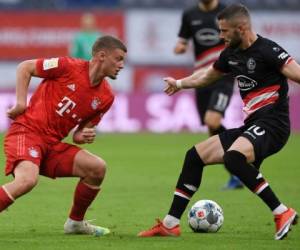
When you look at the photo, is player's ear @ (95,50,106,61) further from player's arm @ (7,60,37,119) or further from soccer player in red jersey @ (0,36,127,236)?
player's arm @ (7,60,37,119)

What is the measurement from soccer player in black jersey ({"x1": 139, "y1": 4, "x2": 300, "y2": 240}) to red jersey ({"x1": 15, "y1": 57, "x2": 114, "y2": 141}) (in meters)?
1.02

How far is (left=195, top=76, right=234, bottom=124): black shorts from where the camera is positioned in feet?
42.9

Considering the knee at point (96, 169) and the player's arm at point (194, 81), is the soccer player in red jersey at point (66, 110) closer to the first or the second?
the knee at point (96, 169)

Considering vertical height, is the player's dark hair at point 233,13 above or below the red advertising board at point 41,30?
above

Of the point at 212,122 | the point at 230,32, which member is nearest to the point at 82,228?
the point at 230,32

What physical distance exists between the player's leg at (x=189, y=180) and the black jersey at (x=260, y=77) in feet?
1.56

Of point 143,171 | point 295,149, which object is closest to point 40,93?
point 143,171

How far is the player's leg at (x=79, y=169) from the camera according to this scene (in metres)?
8.45

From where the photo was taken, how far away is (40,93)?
8594mm

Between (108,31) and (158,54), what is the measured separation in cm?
168

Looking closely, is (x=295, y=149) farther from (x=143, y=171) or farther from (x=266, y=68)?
(x=266, y=68)

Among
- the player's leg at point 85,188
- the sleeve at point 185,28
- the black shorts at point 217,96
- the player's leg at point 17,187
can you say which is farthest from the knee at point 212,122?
the player's leg at point 17,187

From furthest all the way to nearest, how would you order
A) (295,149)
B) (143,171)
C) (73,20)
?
(73,20), (295,149), (143,171)

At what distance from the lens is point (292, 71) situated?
27.1ft
